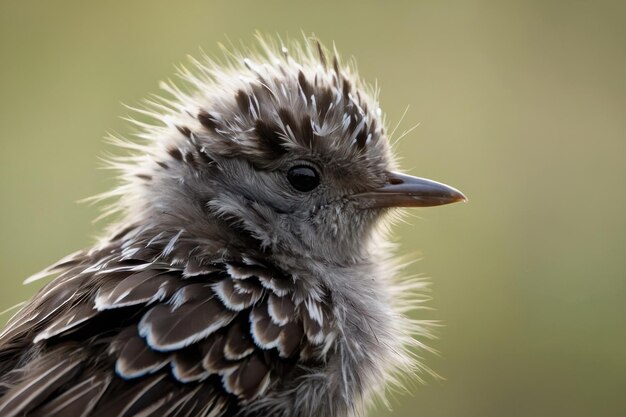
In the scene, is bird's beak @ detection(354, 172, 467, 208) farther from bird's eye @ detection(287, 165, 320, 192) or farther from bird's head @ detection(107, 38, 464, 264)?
bird's eye @ detection(287, 165, 320, 192)

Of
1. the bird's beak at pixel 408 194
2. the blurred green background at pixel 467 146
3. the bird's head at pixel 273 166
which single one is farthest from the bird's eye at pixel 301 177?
the blurred green background at pixel 467 146

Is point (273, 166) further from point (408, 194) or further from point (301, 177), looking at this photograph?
point (408, 194)

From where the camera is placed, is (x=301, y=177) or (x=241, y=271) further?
(x=301, y=177)

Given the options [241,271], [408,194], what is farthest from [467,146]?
[241,271]

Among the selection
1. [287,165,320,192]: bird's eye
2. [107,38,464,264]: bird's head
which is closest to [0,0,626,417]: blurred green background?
[107,38,464,264]: bird's head

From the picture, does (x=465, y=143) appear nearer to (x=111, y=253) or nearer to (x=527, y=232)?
(x=527, y=232)

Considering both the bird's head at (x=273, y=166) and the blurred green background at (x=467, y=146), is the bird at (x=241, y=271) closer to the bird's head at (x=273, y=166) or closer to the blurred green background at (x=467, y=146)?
the bird's head at (x=273, y=166)
